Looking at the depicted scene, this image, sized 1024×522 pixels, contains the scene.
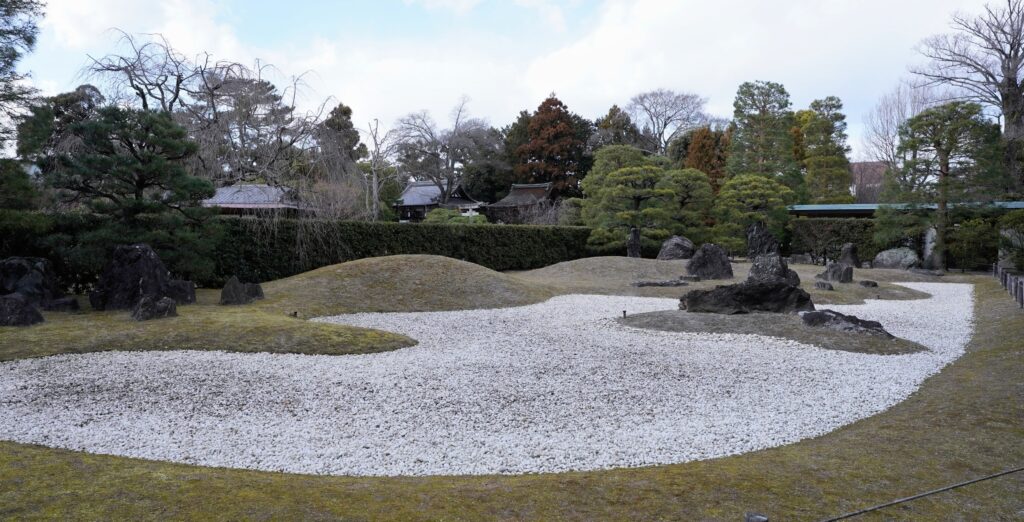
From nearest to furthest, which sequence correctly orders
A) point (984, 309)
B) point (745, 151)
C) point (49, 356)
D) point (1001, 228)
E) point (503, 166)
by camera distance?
1. point (49, 356)
2. point (984, 309)
3. point (1001, 228)
4. point (745, 151)
5. point (503, 166)

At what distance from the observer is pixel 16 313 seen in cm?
800

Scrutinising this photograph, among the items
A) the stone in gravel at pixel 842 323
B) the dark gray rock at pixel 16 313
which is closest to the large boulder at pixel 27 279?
the dark gray rock at pixel 16 313

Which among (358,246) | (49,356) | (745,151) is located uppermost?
(745,151)

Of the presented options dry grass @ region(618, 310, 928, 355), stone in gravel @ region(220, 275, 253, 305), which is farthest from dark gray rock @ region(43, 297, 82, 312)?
dry grass @ region(618, 310, 928, 355)

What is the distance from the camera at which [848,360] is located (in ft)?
23.1

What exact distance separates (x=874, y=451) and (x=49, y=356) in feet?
25.7

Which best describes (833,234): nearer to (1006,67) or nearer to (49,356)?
(1006,67)

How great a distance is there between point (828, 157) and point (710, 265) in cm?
1947

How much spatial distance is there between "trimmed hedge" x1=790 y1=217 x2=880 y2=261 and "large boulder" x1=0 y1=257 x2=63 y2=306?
25.1m

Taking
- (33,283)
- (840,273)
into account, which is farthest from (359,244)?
(840,273)

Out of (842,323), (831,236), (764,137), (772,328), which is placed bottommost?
(772,328)

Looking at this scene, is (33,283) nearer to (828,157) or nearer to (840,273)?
(840,273)

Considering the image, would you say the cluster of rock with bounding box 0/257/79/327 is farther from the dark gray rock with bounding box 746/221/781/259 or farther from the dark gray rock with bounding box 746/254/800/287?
the dark gray rock with bounding box 746/221/781/259

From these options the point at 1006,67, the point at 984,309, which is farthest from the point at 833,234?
the point at 984,309
